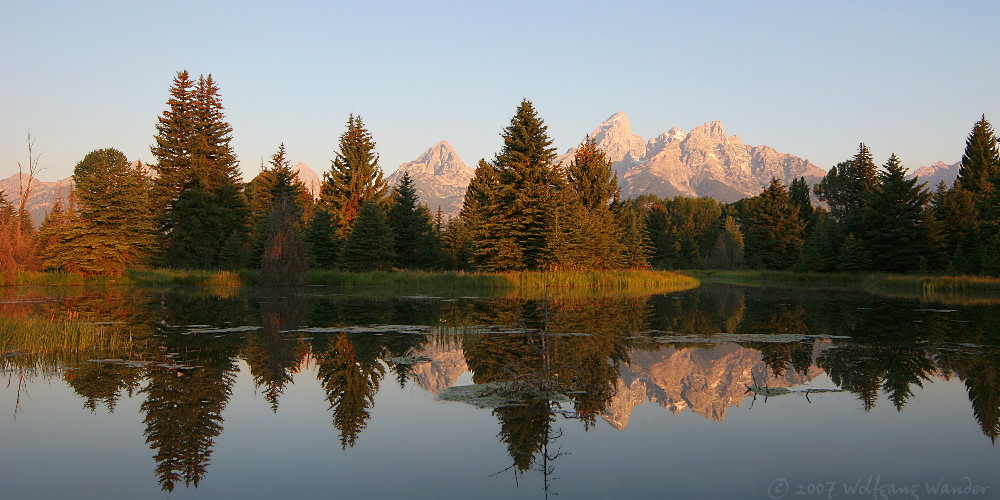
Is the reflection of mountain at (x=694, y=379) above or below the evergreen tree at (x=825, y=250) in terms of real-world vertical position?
below

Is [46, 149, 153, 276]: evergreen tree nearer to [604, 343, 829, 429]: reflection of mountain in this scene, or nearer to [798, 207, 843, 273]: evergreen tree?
[604, 343, 829, 429]: reflection of mountain

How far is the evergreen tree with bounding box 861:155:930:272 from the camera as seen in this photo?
169 ft

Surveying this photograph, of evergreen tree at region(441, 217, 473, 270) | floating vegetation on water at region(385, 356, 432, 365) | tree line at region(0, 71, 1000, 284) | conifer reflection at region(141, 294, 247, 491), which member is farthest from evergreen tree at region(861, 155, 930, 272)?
conifer reflection at region(141, 294, 247, 491)

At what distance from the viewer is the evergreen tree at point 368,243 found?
45844 millimetres

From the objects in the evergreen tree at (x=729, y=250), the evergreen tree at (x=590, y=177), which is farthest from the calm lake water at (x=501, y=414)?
the evergreen tree at (x=729, y=250)

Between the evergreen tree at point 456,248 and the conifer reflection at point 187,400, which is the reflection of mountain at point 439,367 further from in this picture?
the evergreen tree at point 456,248

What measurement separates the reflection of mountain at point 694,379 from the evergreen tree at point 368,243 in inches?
1334

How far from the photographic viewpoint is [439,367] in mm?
12273

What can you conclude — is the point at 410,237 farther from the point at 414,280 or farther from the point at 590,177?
the point at 590,177

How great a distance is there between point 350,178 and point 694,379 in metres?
51.3

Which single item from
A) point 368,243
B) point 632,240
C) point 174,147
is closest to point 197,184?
point 174,147

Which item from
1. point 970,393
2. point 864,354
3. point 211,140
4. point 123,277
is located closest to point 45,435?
point 970,393

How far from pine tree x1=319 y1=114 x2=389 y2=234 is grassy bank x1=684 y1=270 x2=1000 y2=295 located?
3623cm

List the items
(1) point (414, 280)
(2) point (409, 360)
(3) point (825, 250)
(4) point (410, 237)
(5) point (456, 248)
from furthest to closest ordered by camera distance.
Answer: (3) point (825, 250)
(5) point (456, 248)
(4) point (410, 237)
(1) point (414, 280)
(2) point (409, 360)
